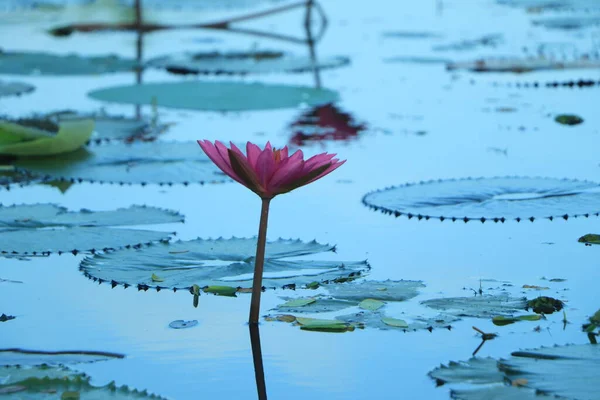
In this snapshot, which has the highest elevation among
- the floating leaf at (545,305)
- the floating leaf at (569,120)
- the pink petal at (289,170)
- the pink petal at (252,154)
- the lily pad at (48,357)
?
the floating leaf at (569,120)

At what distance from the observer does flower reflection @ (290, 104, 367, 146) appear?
13.3 feet

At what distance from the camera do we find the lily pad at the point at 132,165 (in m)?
3.26

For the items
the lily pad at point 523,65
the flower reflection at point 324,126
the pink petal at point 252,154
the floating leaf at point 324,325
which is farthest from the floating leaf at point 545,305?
the lily pad at point 523,65

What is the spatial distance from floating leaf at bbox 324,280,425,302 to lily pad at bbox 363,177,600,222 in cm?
56

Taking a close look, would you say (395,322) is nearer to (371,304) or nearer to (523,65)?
(371,304)

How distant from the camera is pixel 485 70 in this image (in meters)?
5.50

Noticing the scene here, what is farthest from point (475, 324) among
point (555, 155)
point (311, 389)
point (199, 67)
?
point (199, 67)

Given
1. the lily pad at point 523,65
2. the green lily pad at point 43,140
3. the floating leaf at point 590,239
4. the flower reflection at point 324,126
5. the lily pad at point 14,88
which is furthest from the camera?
the lily pad at point 523,65

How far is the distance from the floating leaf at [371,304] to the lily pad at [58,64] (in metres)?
4.33

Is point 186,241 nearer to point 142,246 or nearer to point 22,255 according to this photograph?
point 142,246

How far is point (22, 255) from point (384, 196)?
37.6 inches

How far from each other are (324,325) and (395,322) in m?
0.12

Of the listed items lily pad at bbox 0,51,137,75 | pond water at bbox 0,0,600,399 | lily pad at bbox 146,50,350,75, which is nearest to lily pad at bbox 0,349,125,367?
pond water at bbox 0,0,600,399

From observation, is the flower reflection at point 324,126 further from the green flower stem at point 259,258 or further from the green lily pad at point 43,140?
the green flower stem at point 259,258
